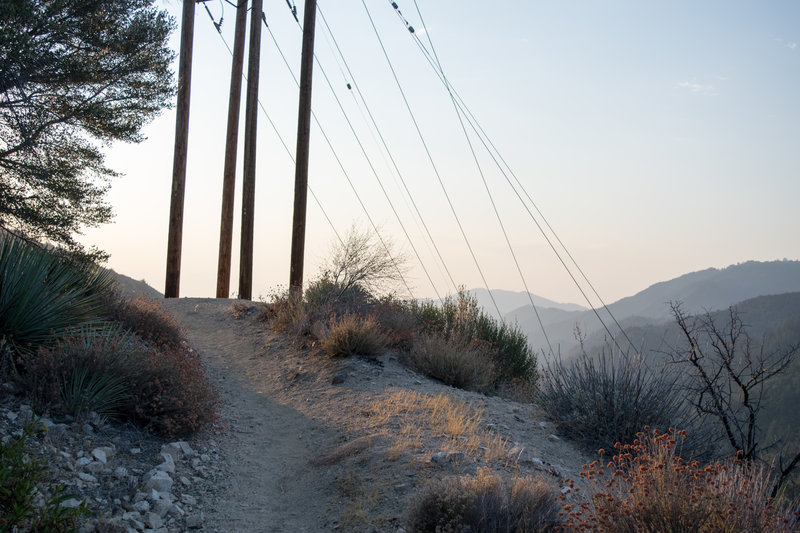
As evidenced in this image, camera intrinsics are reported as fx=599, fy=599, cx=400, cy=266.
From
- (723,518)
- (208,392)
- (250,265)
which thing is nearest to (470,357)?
(208,392)

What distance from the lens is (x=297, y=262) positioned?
14.3m

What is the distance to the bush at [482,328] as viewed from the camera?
43.7ft

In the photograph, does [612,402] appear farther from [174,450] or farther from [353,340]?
[174,450]

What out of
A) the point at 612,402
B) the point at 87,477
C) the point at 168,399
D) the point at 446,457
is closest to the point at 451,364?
the point at 612,402

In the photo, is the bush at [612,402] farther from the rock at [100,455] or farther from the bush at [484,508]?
the rock at [100,455]

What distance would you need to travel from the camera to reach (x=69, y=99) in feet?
45.2

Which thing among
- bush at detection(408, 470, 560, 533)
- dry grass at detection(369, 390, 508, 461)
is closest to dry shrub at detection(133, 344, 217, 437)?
dry grass at detection(369, 390, 508, 461)

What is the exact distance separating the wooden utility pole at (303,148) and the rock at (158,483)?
355 inches

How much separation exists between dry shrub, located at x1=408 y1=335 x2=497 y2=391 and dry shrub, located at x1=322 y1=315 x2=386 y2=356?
0.68 m

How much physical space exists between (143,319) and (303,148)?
6.51 metres

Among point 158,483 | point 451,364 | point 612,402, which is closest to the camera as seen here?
point 158,483

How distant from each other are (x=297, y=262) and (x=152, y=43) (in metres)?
6.80

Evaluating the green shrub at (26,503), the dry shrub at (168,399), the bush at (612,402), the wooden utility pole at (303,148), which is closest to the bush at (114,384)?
the dry shrub at (168,399)

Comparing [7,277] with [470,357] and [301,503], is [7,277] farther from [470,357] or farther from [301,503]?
[470,357]
